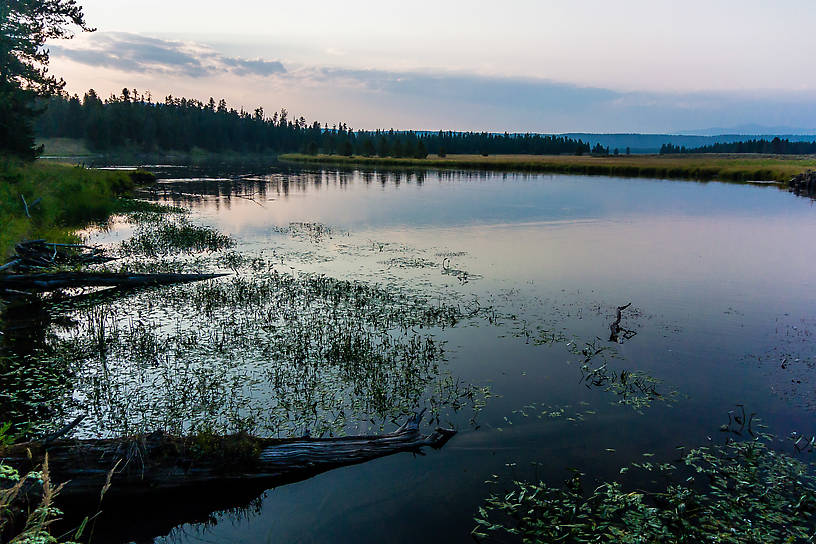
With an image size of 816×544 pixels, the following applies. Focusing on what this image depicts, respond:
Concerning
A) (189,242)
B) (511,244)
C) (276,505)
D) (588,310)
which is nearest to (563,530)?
(276,505)

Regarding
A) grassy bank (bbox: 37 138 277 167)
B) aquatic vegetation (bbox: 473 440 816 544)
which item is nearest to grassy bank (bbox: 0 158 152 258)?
aquatic vegetation (bbox: 473 440 816 544)

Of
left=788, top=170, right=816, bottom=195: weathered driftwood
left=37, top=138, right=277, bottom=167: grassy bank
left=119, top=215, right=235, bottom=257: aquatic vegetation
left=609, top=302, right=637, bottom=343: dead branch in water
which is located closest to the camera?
left=609, top=302, right=637, bottom=343: dead branch in water

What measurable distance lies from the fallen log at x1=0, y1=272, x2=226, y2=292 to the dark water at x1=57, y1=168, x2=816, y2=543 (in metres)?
3.88

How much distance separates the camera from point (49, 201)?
3466 cm

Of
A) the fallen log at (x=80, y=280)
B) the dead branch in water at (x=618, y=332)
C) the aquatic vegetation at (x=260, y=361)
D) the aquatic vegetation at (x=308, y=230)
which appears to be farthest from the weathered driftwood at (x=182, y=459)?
the aquatic vegetation at (x=308, y=230)

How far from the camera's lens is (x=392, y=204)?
56312 mm

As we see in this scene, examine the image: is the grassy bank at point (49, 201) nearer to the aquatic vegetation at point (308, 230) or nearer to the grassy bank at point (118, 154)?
the aquatic vegetation at point (308, 230)

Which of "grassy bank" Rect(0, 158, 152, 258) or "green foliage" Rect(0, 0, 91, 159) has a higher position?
"green foliage" Rect(0, 0, 91, 159)

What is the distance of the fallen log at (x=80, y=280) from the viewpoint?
65.0 feet

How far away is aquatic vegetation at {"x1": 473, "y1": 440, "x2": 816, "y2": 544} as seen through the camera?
8.13m

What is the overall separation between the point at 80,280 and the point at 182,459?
15.9 metres

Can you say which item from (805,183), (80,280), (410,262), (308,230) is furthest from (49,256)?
(805,183)

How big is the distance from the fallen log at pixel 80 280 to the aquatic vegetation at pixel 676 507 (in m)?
18.3

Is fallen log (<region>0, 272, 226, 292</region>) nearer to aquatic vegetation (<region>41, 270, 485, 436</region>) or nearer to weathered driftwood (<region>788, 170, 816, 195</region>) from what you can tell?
aquatic vegetation (<region>41, 270, 485, 436</region>)
